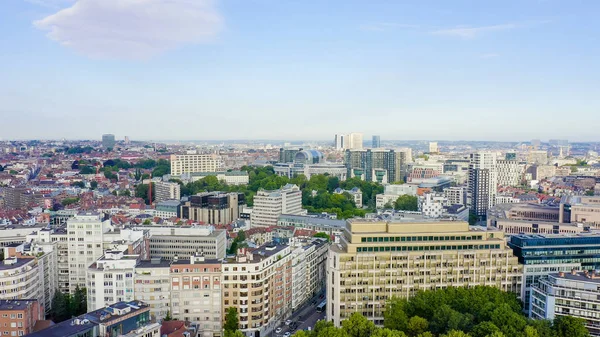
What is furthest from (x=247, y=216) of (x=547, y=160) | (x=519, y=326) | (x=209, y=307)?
(x=547, y=160)

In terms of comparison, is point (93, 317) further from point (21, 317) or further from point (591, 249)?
point (591, 249)

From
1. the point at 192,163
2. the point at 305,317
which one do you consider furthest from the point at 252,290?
the point at 192,163

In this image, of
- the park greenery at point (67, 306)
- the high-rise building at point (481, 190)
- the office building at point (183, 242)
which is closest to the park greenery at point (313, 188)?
the high-rise building at point (481, 190)

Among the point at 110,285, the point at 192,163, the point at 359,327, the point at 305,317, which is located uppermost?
the point at 192,163

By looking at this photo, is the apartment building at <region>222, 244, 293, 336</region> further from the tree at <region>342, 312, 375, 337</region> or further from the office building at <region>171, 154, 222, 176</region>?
the office building at <region>171, 154, 222, 176</region>

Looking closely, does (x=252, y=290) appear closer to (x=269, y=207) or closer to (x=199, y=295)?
(x=199, y=295)

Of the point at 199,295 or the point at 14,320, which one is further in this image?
the point at 199,295
